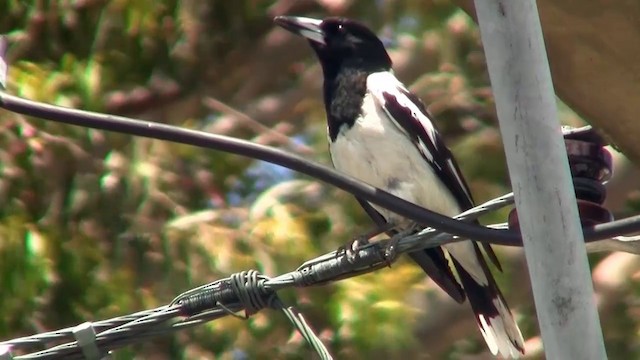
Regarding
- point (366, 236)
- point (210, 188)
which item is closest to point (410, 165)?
point (366, 236)

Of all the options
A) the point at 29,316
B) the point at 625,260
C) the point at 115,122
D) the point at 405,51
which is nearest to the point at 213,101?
the point at 405,51

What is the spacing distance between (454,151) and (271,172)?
38.4 inches

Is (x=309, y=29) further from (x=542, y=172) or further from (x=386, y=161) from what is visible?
(x=542, y=172)

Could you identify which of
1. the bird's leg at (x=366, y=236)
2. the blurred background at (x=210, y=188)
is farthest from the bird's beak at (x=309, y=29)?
the bird's leg at (x=366, y=236)

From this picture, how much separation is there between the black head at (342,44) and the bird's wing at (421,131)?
305mm

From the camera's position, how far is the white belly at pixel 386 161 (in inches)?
192

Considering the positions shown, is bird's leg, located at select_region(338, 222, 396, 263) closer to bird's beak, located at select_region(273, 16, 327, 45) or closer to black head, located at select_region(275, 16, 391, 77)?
black head, located at select_region(275, 16, 391, 77)

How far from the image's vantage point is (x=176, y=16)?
6.21 meters

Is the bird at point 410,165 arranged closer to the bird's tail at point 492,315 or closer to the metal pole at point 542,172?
the bird's tail at point 492,315

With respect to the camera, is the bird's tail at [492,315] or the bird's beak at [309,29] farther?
the bird's beak at [309,29]

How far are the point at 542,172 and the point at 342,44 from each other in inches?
129

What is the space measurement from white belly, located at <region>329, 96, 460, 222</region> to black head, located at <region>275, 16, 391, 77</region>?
0.39 meters

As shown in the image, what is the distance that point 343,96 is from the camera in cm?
507

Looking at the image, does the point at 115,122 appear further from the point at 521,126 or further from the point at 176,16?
the point at 176,16
